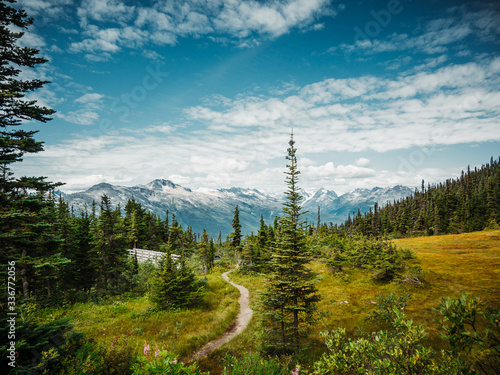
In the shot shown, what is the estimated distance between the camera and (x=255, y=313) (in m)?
22.9

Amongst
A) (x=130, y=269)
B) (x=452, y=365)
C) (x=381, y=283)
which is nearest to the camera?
(x=452, y=365)

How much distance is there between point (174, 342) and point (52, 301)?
1731 cm

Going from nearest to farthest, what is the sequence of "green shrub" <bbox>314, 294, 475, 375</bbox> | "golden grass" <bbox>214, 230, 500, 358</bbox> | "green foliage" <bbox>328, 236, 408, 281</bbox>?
"green shrub" <bbox>314, 294, 475, 375</bbox>, "golden grass" <bbox>214, 230, 500, 358</bbox>, "green foliage" <bbox>328, 236, 408, 281</bbox>

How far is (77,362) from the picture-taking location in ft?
18.5

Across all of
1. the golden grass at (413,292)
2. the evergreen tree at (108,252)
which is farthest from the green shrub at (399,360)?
the evergreen tree at (108,252)

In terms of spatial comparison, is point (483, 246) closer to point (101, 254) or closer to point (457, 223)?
point (457, 223)

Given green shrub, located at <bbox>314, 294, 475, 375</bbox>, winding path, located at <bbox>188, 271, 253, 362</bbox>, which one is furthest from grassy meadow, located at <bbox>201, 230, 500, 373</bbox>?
green shrub, located at <bbox>314, 294, 475, 375</bbox>

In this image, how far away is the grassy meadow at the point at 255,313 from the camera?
15.6m

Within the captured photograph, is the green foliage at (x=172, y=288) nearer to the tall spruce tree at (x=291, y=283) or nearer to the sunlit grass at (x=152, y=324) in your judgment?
the sunlit grass at (x=152, y=324)

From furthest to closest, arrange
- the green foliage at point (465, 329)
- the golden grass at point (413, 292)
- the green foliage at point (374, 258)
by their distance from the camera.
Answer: the green foliage at point (374, 258)
the golden grass at point (413, 292)
the green foliage at point (465, 329)

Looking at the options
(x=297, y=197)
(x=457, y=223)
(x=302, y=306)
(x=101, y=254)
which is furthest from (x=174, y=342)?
(x=457, y=223)

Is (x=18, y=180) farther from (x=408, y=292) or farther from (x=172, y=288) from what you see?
(x=408, y=292)

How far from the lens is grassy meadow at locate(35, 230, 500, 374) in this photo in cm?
1565

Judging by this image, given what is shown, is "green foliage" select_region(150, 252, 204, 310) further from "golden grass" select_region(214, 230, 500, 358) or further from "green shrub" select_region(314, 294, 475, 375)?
"green shrub" select_region(314, 294, 475, 375)
